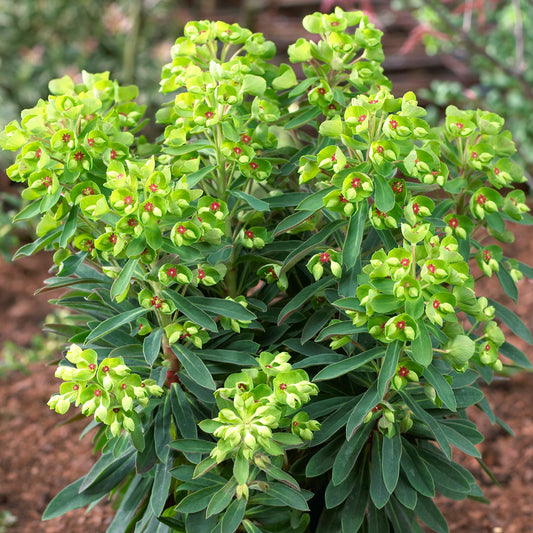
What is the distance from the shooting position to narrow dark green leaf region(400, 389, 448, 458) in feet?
4.19

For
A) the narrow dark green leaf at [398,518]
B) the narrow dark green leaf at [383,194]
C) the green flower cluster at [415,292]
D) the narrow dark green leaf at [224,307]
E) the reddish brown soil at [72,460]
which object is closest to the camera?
the green flower cluster at [415,292]

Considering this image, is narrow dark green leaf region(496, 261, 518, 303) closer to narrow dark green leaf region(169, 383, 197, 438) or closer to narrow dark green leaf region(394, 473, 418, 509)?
narrow dark green leaf region(394, 473, 418, 509)

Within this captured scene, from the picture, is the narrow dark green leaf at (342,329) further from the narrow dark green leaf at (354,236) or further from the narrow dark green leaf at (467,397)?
the narrow dark green leaf at (467,397)

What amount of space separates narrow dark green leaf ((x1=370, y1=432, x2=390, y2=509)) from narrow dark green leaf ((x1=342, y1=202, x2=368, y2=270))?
429 millimetres

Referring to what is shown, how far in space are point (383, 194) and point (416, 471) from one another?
617 mm

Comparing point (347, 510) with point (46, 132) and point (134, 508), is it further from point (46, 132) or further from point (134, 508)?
point (46, 132)

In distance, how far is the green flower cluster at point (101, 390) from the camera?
1.18 m

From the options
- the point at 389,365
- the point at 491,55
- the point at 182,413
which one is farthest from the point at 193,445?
the point at 491,55

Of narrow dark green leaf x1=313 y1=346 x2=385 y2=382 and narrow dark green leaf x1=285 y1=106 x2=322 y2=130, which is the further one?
narrow dark green leaf x1=285 y1=106 x2=322 y2=130

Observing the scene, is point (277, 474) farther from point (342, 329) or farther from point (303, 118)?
point (303, 118)

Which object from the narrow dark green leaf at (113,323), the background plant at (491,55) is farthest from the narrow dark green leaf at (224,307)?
the background plant at (491,55)

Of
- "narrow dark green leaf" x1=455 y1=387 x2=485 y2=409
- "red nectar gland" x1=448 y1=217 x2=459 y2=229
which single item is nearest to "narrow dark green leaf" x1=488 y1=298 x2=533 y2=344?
"narrow dark green leaf" x1=455 y1=387 x2=485 y2=409

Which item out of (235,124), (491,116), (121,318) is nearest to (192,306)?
(121,318)

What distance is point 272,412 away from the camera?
117cm
